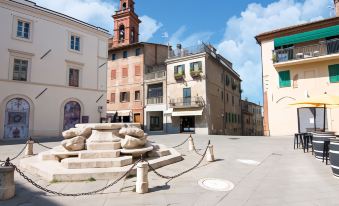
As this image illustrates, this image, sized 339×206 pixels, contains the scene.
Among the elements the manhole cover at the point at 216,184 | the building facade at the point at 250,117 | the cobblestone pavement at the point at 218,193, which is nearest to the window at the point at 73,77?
the cobblestone pavement at the point at 218,193

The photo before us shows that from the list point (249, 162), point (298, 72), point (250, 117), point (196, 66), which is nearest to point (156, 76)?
point (196, 66)

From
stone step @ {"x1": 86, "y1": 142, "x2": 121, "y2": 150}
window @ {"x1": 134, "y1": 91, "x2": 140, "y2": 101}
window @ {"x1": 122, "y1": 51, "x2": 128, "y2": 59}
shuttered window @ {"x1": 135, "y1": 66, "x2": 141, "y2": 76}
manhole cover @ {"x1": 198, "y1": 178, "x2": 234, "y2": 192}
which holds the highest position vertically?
window @ {"x1": 122, "y1": 51, "x2": 128, "y2": 59}

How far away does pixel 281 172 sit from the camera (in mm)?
7039

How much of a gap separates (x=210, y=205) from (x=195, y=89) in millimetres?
23686

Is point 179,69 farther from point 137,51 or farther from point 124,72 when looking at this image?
point 124,72

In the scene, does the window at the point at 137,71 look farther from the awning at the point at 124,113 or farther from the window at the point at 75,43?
the window at the point at 75,43

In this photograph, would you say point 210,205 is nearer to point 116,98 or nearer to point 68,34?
point 68,34

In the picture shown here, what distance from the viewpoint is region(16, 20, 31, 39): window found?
18864 mm

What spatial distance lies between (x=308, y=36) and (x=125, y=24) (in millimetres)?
24410

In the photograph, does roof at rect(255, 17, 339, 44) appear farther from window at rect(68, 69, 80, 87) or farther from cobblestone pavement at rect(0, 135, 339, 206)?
window at rect(68, 69, 80, 87)

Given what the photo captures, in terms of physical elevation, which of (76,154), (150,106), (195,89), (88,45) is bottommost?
(76,154)

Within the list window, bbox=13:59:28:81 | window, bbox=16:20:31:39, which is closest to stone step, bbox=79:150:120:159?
window, bbox=13:59:28:81

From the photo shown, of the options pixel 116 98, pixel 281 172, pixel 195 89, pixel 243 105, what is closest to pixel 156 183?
pixel 281 172

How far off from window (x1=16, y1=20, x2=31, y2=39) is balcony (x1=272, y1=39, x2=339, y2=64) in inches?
832
